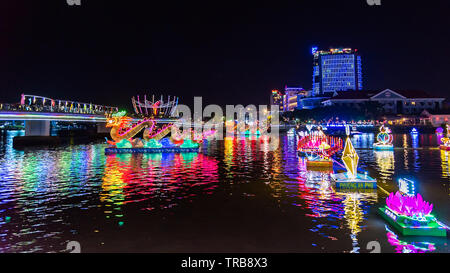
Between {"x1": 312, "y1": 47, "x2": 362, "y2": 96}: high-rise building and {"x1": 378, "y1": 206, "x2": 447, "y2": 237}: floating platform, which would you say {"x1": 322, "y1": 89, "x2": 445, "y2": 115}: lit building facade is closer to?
{"x1": 312, "y1": 47, "x2": 362, "y2": 96}: high-rise building

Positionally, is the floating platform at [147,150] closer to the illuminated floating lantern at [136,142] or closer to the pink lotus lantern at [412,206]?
the illuminated floating lantern at [136,142]

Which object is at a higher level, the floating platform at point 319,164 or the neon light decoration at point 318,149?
the neon light decoration at point 318,149

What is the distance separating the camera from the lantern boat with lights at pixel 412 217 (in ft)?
32.1

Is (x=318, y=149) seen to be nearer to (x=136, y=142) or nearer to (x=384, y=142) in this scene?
(x=384, y=142)

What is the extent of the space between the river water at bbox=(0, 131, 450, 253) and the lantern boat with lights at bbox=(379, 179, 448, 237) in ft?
0.97

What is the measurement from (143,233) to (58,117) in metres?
58.3

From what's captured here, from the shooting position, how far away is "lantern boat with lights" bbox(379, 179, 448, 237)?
9.78 meters

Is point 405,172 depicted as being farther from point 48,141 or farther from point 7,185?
point 48,141

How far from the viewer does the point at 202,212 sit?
504 inches

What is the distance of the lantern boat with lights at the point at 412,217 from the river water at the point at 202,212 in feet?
0.97

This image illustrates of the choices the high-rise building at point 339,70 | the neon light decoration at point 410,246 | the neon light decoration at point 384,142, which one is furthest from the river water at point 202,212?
the high-rise building at point 339,70

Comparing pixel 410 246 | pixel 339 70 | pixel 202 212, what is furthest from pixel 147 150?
pixel 339 70

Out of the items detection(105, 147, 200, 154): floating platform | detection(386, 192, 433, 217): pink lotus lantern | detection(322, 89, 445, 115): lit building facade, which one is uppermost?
detection(322, 89, 445, 115): lit building facade

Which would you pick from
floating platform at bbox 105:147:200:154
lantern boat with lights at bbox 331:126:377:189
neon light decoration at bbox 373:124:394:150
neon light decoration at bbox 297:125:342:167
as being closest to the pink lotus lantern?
lantern boat with lights at bbox 331:126:377:189
